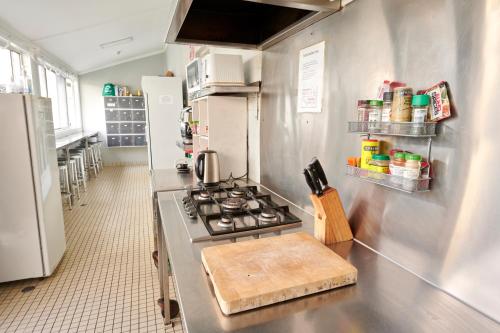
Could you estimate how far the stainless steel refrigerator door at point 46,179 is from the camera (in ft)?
7.10

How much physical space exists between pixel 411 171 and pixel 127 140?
756cm

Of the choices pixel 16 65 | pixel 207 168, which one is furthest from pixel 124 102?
pixel 207 168

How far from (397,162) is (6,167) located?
252cm

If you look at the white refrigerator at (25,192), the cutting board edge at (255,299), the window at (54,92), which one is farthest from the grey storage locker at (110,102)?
the cutting board edge at (255,299)

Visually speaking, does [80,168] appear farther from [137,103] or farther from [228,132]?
[228,132]

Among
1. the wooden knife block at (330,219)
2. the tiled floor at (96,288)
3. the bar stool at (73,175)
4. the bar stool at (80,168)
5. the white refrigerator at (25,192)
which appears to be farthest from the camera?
the bar stool at (80,168)

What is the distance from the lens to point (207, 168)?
1.99 m

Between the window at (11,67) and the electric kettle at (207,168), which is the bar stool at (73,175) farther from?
the electric kettle at (207,168)

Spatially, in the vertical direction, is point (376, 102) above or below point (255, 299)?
above

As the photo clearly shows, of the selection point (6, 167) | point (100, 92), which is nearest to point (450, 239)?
point (6, 167)

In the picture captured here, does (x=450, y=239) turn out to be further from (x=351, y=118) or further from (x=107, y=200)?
(x=107, y=200)

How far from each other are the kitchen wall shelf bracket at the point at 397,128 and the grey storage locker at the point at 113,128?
735cm

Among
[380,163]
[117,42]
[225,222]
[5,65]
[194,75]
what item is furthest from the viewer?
[117,42]

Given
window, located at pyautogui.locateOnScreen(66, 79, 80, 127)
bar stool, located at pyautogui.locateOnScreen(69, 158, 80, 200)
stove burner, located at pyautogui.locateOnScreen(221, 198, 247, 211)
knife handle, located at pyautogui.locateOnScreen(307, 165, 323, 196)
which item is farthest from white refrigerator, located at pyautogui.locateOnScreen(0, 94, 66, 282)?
window, located at pyautogui.locateOnScreen(66, 79, 80, 127)
